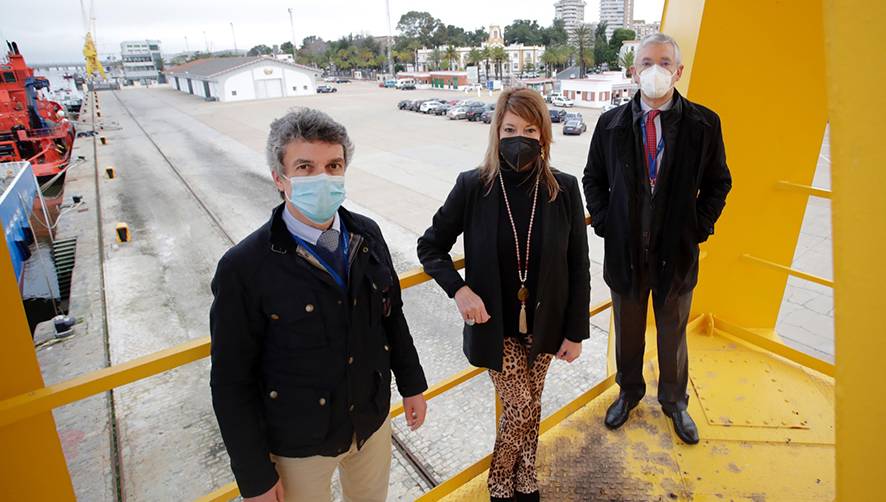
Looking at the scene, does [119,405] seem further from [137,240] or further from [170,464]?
[137,240]

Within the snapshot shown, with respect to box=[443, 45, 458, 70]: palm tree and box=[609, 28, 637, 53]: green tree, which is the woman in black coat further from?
box=[443, 45, 458, 70]: palm tree

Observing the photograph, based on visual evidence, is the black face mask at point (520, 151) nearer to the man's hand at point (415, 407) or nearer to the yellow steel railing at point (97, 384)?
the man's hand at point (415, 407)

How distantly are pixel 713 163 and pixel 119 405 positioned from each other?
6.82m

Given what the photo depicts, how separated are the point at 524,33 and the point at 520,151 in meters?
95.0

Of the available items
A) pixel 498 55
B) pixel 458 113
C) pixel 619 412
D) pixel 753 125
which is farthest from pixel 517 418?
pixel 498 55

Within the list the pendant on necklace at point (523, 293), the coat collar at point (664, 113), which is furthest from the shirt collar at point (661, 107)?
the pendant on necklace at point (523, 293)

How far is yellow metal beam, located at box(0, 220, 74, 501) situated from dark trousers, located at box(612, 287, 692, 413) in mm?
2390

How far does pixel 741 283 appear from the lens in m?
3.43

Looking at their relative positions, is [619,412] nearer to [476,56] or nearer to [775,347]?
[775,347]

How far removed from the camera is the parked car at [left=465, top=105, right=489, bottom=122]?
101ft

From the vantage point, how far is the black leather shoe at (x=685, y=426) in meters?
2.62

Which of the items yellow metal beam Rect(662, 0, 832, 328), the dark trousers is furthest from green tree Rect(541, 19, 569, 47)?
the dark trousers

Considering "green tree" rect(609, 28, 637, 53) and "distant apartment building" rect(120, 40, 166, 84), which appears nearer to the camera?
"green tree" rect(609, 28, 637, 53)

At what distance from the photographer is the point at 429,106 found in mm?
35375
